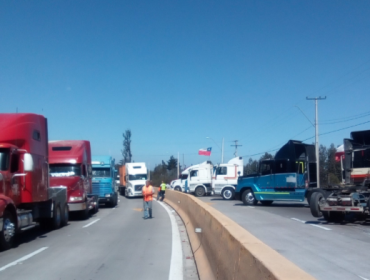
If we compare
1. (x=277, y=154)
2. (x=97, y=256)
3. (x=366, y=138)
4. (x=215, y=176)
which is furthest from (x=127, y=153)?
(x=97, y=256)

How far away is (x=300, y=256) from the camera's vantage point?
10289 millimetres

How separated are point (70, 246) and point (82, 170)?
8.97 metres

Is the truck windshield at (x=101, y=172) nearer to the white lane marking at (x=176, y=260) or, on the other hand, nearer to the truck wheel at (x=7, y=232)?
the white lane marking at (x=176, y=260)

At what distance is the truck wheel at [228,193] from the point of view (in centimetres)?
3628

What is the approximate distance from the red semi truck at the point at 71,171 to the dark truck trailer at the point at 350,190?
10.1 m

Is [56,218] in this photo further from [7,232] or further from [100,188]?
[100,188]

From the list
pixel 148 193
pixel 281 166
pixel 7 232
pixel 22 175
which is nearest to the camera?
pixel 7 232

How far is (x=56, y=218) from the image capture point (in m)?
16.5

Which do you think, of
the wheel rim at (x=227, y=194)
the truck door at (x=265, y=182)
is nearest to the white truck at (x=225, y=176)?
the wheel rim at (x=227, y=194)

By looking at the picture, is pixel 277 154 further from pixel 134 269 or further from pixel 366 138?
pixel 134 269

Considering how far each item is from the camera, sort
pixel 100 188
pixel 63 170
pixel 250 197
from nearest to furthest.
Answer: pixel 63 170, pixel 250 197, pixel 100 188

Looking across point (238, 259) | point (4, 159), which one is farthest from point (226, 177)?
point (238, 259)

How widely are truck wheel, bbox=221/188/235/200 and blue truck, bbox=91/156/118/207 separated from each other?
32.4ft

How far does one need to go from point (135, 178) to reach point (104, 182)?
13945mm
